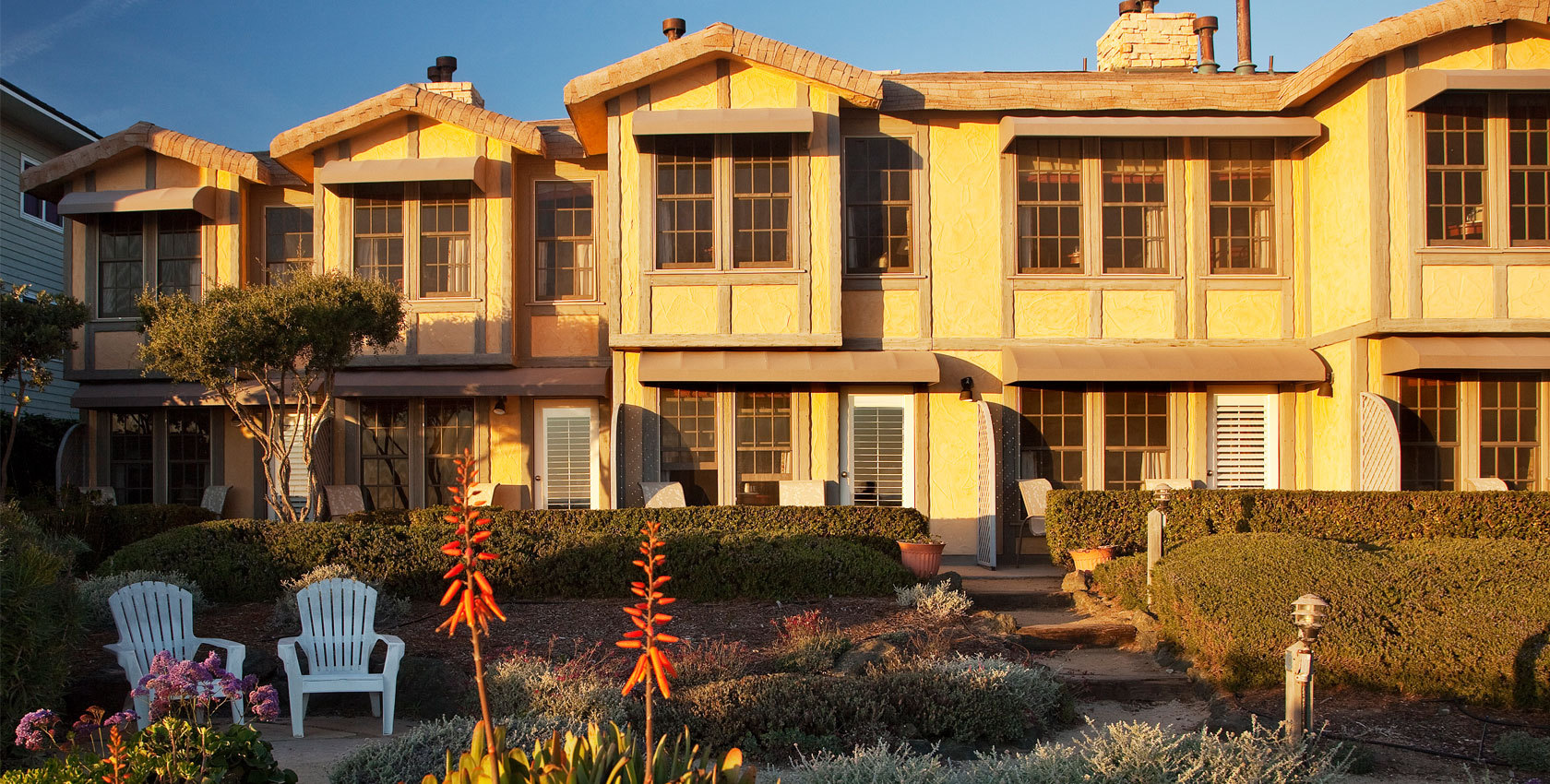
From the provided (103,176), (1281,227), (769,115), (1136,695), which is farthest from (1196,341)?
(103,176)

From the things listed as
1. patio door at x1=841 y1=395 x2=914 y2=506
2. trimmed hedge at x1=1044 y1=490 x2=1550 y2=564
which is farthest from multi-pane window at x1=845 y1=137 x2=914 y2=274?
trimmed hedge at x1=1044 y1=490 x2=1550 y2=564

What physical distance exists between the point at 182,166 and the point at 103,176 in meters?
1.17

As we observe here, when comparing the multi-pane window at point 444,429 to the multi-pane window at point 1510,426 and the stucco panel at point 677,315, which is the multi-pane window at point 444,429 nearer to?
the stucco panel at point 677,315

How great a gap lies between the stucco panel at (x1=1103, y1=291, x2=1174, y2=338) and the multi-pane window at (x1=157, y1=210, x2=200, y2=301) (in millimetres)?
12359

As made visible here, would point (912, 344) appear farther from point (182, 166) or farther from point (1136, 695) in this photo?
point (182, 166)

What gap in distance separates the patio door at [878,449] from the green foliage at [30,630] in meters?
8.76

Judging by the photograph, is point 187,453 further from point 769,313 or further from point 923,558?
point 923,558

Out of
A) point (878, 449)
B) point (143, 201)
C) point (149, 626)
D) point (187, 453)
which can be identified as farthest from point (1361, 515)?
point (143, 201)

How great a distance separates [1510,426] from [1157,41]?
6.76 metres

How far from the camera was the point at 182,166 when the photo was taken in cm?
1472

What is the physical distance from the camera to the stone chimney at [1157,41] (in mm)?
14883

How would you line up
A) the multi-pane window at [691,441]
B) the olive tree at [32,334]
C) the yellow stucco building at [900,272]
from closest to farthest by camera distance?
the yellow stucco building at [900,272] < the olive tree at [32,334] < the multi-pane window at [691,441]

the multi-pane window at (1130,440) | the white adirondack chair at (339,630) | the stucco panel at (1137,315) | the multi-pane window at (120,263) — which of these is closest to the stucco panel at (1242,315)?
the stucco panel at (1137,315)

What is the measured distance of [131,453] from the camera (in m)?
14.9
